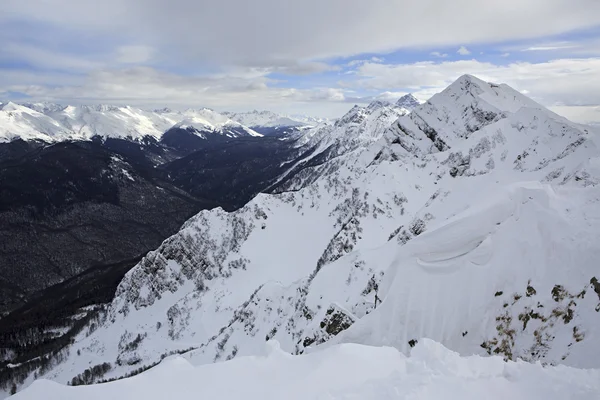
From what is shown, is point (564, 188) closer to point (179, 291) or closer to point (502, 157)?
point (502, 157)

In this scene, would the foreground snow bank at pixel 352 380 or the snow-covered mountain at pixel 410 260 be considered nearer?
the foreground snow bank at pixel 352 380

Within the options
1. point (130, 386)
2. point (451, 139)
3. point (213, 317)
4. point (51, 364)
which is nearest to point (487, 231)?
point (130, 386)

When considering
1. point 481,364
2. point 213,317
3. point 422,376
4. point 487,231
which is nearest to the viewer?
point 422,376

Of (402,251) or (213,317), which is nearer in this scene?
(402,251)

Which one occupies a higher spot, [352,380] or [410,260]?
[352,380]

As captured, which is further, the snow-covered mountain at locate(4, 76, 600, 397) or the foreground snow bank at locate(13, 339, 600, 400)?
the snow-covered mountain at locate(4, 76, 600, 397)
